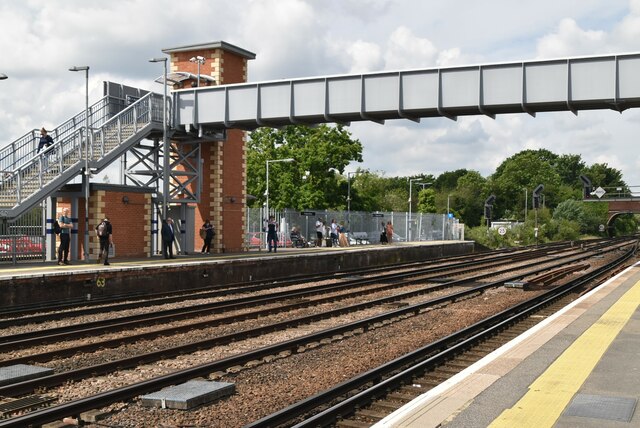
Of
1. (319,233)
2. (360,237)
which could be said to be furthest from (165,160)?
(360,237)

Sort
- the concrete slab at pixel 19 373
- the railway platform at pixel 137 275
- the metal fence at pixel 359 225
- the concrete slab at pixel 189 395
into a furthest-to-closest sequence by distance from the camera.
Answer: the metal fence at pixel 359 225
the railway platform at pixel 137 275
the concrete slab at pixel 19 373
the concrete slab at pixel 189 395

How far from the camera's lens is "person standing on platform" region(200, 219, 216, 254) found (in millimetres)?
31391

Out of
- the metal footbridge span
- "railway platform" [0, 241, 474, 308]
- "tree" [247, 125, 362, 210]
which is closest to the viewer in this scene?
"railway platform" [0, 241, 474, 308]

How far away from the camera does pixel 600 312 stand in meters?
14.3

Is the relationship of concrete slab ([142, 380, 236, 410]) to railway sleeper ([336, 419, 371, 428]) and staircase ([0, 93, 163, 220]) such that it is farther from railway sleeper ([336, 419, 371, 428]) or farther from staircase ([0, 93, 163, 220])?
staircase ([0, 93, 163, 220])

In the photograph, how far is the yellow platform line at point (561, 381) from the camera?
21.8 ft

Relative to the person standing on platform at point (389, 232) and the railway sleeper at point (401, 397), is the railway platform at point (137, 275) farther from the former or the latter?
the person standing on platform at point (389, 232)

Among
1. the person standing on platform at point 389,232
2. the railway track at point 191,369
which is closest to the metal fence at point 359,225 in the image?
the person standing on platform at point 389,232

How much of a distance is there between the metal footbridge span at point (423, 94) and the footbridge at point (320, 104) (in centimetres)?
3

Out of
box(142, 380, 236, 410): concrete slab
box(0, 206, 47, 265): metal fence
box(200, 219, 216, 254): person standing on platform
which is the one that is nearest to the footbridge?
box(0, 206, 47, 265): metal fence

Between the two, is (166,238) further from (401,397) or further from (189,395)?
(401,397)

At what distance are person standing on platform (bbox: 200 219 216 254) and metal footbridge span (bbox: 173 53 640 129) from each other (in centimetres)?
426

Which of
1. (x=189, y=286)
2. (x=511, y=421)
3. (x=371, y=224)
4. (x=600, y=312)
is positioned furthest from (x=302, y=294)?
(x=371, y=224)

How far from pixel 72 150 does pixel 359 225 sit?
25710 millimetres
